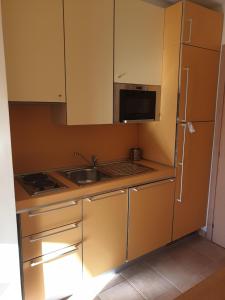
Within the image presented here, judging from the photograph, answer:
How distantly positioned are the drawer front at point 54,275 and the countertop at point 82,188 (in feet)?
1.31

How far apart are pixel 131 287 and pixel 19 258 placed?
100cm

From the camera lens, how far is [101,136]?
245 cm

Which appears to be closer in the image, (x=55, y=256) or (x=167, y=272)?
(x=55, y=256)

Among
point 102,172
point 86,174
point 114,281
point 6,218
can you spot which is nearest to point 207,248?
point 114,281

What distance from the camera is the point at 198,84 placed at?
230cm

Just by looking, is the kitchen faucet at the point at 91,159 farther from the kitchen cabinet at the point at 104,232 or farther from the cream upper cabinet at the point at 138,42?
A: the cream upper cabinet at the point at 138,42

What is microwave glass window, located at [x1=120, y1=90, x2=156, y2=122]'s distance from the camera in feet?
7.00

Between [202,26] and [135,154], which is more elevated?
[202,26]

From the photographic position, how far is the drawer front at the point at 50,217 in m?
1.53

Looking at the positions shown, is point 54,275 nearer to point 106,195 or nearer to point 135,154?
point 106,195

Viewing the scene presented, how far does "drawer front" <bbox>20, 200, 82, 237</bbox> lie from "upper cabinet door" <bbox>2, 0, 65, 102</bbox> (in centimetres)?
78

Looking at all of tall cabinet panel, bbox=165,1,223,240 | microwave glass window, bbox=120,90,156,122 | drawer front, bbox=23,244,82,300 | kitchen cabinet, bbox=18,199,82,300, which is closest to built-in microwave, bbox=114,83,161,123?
microwave glass window, bbox=120,90,156,122

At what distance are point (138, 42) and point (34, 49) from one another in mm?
948

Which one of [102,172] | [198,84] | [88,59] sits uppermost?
[88,59]
